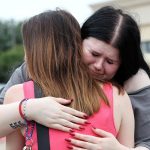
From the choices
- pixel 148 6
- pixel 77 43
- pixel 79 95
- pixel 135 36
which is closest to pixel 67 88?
pixel 79 95

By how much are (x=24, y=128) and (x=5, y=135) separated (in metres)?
0.11

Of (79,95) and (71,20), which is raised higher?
(71,20)

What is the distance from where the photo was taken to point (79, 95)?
2113 millimetres

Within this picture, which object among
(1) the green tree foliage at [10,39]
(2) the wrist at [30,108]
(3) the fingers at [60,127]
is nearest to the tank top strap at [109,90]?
(3) the fingers at [60,127]

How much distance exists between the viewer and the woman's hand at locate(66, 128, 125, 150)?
6.87 feet

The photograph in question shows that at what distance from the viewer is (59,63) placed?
85.0 inches

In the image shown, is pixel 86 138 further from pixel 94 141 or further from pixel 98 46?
pixel 98 46

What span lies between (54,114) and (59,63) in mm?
242

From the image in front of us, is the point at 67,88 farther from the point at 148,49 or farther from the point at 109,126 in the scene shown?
the point at 148,49

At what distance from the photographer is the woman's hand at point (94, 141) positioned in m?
2.09

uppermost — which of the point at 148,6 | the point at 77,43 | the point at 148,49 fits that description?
the point at 77,43

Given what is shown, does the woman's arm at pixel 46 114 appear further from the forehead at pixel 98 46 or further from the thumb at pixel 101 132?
the forehead at pixel 98 46

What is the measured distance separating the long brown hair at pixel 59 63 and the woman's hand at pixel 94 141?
0.11 metres

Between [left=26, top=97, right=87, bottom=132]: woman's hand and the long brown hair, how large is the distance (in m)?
0.04
